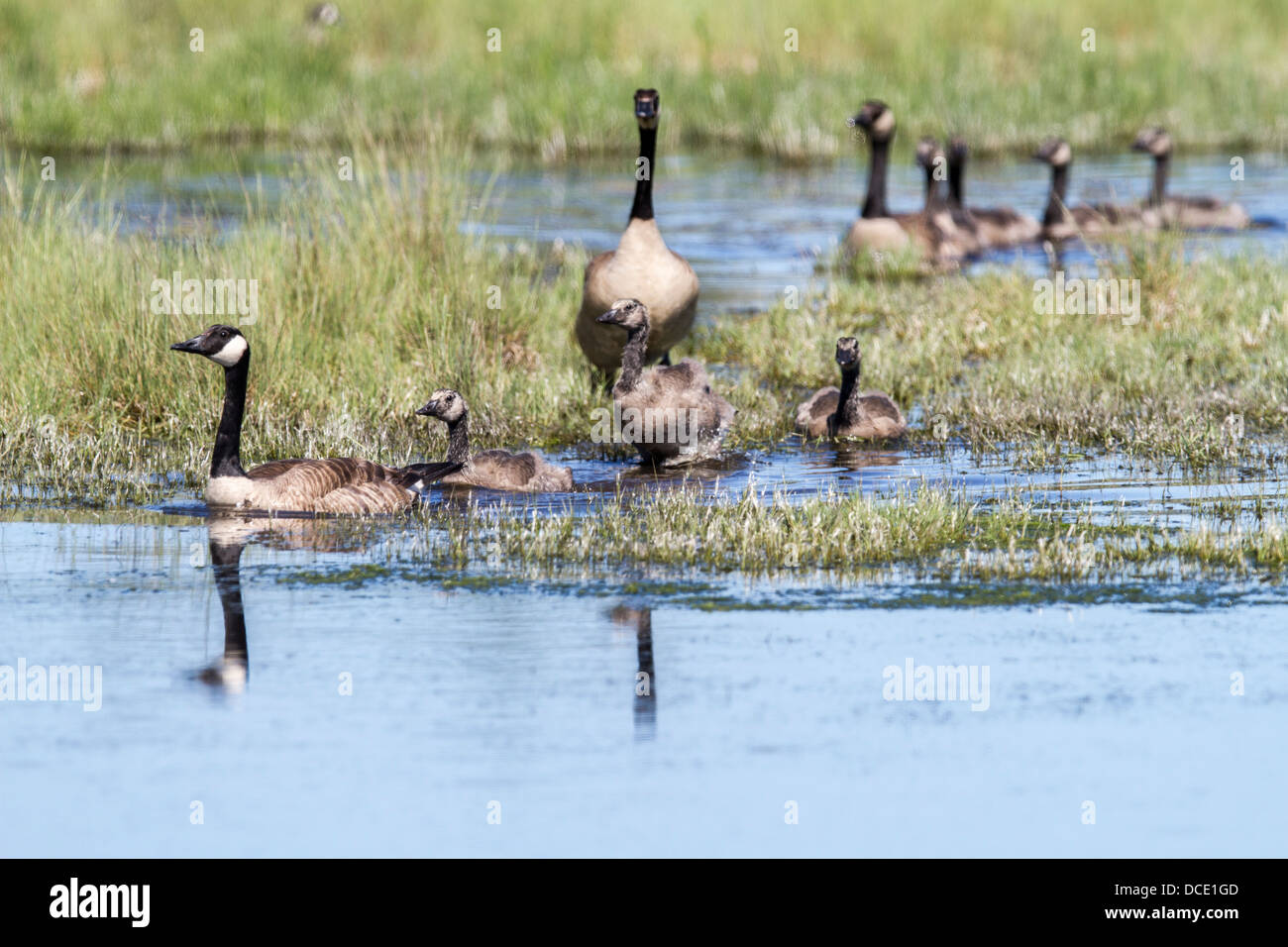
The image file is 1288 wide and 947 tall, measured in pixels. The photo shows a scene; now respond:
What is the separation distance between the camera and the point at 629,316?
516 inches

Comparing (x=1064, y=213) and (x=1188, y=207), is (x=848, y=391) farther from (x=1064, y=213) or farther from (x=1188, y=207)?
(x=1188, y=207)

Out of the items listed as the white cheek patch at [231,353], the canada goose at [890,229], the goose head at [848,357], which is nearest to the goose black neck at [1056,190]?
the canada goose at [890,229]

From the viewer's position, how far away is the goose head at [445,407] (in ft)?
40.6

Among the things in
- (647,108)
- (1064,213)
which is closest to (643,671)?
(647,108)

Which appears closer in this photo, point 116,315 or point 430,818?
point 430,818

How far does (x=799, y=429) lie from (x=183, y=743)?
749 cm

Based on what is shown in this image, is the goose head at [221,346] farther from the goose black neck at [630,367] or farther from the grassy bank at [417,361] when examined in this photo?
the goose black neck at [630,367]

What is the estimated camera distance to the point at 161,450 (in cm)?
1284

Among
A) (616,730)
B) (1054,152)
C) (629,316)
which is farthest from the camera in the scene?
(1054,152)

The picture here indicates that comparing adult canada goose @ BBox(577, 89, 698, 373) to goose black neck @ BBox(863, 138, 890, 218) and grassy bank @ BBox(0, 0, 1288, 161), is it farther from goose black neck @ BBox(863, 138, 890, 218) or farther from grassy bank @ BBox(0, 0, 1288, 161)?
grassy bank @ BBox(0, 0, 1288, 161)

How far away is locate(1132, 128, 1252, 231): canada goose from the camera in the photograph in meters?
24.2

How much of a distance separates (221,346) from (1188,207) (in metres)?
15.8

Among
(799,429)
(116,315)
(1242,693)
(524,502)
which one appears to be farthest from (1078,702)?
(116,315)
